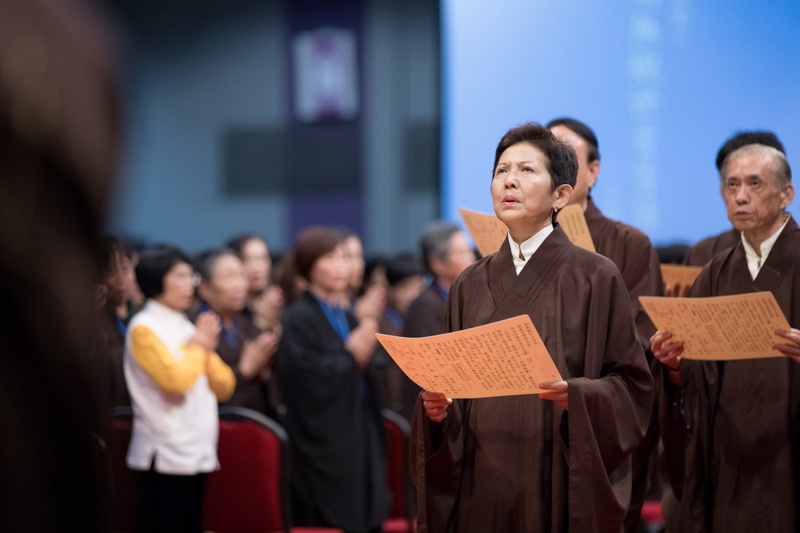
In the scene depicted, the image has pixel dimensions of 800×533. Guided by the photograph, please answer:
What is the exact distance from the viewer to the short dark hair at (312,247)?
192 inches

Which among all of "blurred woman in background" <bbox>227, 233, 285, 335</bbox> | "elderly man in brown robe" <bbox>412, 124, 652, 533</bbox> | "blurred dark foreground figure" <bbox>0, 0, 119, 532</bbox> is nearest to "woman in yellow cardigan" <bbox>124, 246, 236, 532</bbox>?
"blurred woman in background" <bbox>227, 233, 285, 335</bbox>

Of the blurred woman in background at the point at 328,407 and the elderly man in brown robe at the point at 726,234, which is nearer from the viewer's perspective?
the elderly man in brown robe at the point at 726,234

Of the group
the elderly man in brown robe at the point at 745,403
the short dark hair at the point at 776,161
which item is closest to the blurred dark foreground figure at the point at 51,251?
the elderly man in brown robe at the point at 745,403

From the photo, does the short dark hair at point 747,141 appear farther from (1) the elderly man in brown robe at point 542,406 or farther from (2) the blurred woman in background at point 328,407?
(2) the blurred woman in background at point 328,407

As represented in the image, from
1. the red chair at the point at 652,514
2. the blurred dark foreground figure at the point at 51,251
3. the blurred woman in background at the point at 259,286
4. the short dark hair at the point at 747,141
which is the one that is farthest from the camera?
the blurred woman in background at the point at 259,286

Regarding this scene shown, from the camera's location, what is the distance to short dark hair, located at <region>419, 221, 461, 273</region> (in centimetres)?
538

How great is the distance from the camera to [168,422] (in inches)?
155

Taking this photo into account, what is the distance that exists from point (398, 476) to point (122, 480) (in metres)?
1.53

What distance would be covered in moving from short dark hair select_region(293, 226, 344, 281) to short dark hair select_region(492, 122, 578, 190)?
2.49m

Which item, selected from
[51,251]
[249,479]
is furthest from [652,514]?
[51,251]

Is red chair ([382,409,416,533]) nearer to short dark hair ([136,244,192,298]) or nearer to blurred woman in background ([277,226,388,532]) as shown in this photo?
blurred woman in background ([277,226,388,532])

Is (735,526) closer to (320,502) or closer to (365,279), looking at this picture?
(320,502)

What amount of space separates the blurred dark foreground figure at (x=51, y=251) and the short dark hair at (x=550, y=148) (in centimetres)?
166

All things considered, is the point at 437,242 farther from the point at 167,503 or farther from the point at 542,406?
the point at 542,406
